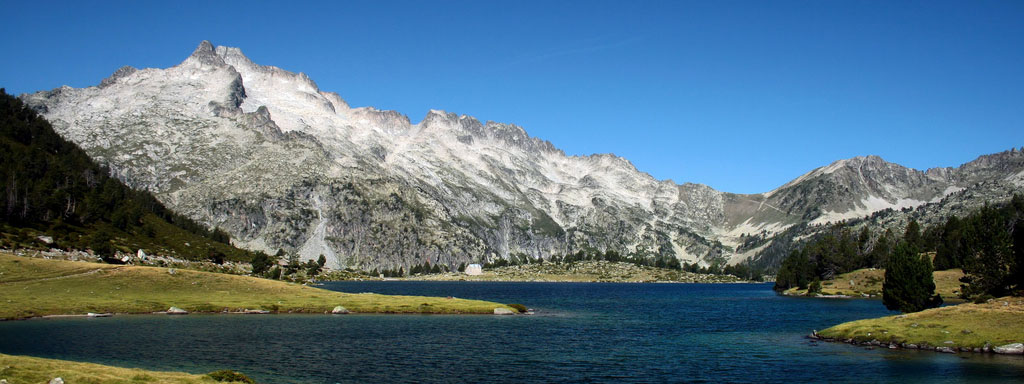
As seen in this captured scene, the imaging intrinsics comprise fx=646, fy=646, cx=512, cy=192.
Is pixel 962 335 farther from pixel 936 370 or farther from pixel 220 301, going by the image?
pixel 220 301

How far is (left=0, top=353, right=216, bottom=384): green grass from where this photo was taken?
4219cm

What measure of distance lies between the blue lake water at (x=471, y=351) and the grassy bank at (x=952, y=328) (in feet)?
11.8

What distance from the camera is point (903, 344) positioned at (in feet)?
252

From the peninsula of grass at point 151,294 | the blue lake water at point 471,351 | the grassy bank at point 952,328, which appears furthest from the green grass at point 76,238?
the grassy bank at point 952,328

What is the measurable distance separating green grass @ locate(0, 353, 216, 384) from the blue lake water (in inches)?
359

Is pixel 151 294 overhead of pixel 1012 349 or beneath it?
overhead

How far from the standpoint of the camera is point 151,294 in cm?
11594

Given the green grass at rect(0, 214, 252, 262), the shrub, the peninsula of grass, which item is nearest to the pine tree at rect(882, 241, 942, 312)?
the peninsula of grass

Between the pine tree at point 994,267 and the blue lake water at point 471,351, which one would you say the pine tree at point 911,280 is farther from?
the blue lake water at point 471,351

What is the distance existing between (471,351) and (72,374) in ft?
133

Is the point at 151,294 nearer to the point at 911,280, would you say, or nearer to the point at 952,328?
the point at 952,328

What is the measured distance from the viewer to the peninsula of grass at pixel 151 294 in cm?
10106

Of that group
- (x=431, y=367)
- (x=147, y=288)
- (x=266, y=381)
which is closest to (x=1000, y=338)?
(x=431, y=367)

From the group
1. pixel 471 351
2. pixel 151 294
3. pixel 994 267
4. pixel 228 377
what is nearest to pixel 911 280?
pixel 994 267
